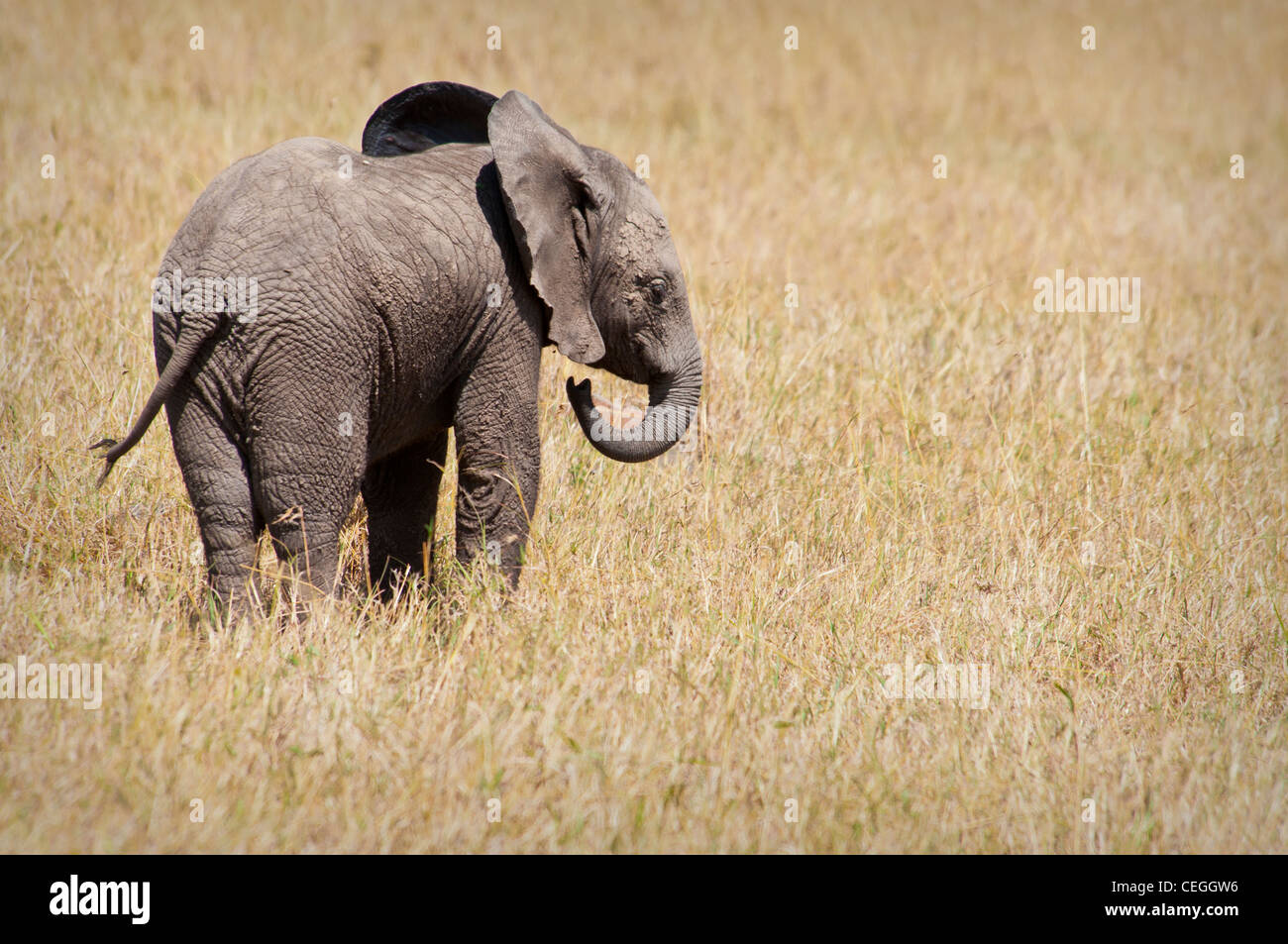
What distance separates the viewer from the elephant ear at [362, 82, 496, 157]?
5.27 meters

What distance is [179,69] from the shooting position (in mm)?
11055

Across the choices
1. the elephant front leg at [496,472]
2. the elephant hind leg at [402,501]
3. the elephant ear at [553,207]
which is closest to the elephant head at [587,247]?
the elephant ear at [553,207]

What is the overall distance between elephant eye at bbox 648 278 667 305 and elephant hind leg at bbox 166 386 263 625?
65.6 inches

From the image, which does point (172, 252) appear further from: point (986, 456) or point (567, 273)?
point (986, 456)

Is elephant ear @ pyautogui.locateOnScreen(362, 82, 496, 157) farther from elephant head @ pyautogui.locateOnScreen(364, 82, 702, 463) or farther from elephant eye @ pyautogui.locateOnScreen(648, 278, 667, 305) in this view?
elephant eye @ pyautogui.locateOnScreen(648, 278, 667, 305)

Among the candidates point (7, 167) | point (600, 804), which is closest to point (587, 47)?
point (7, 167)

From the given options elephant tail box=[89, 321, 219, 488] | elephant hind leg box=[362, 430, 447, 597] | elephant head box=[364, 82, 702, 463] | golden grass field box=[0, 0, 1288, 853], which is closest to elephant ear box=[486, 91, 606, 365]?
elephant head box=[364, 82, 702, 463]

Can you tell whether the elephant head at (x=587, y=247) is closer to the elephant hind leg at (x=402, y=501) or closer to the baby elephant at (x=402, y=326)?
the baby elephant at (x=402, y=326)

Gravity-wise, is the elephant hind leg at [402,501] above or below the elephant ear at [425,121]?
below

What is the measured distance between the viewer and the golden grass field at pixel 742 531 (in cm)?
424

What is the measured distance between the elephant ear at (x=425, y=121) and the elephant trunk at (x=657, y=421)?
1.13m

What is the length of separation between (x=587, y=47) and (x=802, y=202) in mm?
4468

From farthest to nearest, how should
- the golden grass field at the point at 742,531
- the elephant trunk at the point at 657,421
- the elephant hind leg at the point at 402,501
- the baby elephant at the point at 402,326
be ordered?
the elephant hind leg at the point at 402,501, the elephant trunk at the point at 657,421, the baby elephant at the point at 402,326, the golden grass field at the point at 742,531

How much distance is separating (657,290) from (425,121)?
1.16 meters
